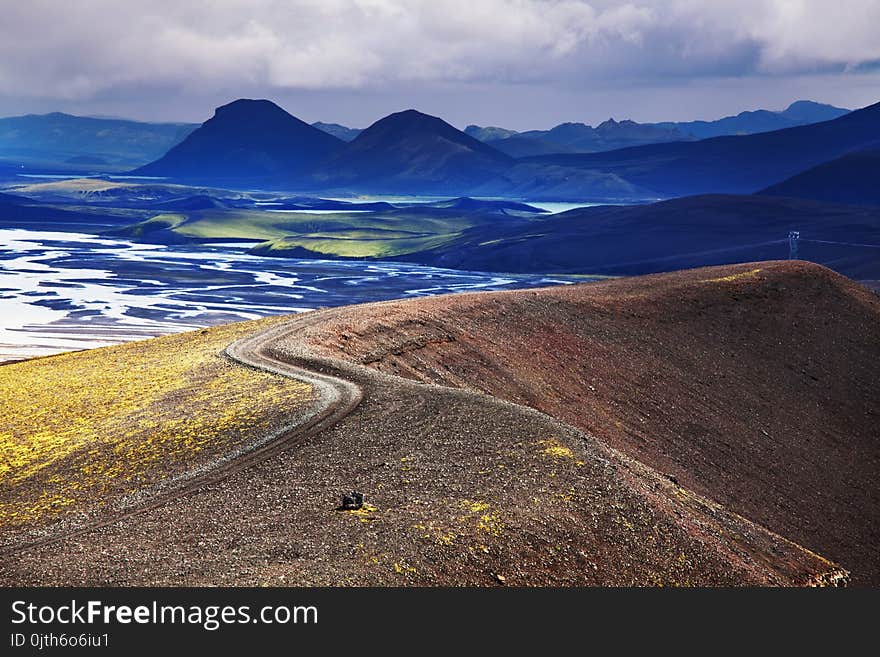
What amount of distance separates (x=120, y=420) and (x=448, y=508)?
20485 millimetres

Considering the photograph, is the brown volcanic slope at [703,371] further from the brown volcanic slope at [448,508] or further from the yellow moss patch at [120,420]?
the yellow moss patch at [120,420]

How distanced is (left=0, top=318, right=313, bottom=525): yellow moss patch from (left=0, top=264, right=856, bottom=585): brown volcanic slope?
3421mm

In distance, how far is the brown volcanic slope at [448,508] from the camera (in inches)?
1319

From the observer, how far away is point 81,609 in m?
24.5

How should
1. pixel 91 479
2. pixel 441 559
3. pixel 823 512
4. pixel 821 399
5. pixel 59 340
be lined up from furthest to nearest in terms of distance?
pixel 59 340 → pixel 821 399 → pixel 823 512 → pixel 91 479 → pixel 441 559

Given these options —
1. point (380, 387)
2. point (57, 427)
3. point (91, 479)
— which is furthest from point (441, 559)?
point (57, 427)

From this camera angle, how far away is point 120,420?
5134cm

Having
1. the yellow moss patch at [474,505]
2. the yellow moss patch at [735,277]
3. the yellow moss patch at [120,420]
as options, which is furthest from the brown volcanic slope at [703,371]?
the yellow moss patch at [474,505]

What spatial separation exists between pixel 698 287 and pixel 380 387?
176 feet

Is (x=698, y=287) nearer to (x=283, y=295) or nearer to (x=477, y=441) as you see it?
(x=477, y=441)

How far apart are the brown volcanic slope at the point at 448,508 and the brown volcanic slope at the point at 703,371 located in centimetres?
39

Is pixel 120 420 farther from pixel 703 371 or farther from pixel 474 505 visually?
pixel 703 371

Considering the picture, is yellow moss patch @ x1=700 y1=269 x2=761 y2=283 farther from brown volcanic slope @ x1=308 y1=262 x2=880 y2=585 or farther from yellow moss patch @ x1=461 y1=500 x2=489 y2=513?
yellow moss patch @ x1=461 y1=500 x2=489 y2=513

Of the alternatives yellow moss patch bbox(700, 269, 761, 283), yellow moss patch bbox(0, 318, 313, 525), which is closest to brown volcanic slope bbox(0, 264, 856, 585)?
yellow moss patch bbox(0, 318, 313, 525)
